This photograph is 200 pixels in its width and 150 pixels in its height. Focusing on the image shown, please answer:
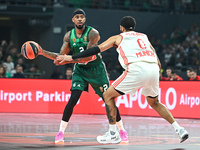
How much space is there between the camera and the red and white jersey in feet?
26.2

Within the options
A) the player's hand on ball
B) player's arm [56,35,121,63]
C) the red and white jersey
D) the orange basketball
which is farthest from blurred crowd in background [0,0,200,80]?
the red and white jersey

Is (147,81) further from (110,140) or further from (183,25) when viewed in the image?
(183,25)

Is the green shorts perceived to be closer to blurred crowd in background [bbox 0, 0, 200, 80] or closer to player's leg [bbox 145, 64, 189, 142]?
player's leg [bbox 145, 64, 189, 142]

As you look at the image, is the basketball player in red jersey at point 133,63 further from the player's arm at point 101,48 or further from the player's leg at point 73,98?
the player's leg at point 73,98

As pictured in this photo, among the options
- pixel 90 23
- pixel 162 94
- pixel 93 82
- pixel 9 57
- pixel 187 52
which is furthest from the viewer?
pixel 90 23

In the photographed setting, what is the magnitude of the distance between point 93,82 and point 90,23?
18041 millimetres

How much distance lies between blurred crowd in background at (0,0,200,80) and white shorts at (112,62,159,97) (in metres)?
12.1

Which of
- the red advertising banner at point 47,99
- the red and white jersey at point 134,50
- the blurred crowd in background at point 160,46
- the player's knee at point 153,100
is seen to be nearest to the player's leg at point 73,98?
the red and white jersey at point 134,50

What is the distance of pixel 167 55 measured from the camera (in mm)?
24922

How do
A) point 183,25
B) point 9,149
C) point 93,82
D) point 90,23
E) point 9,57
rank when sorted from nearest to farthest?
1. point 9,149
2. point 93,82
3. point 9,57
4. point 90,23
5. point 183,25

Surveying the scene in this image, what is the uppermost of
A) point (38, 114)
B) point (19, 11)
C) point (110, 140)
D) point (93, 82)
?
point (19, 11)

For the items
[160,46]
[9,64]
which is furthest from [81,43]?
[160,46]

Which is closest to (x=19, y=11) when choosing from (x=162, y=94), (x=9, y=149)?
(x=162, y=94)

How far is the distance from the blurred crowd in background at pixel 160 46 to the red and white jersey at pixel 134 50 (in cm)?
1203
